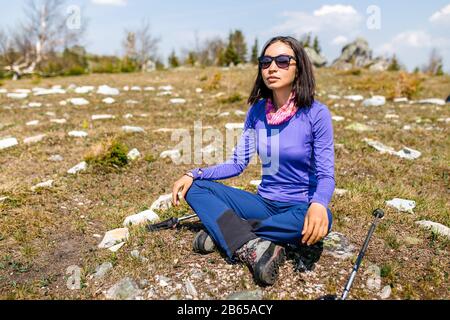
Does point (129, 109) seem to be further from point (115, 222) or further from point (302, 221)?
point (302, 221)

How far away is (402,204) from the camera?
4.19 metres

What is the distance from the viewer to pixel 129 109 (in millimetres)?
11141

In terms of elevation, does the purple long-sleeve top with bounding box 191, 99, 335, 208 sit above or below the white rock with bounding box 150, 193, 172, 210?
above

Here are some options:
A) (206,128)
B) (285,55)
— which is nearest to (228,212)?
(285,55)

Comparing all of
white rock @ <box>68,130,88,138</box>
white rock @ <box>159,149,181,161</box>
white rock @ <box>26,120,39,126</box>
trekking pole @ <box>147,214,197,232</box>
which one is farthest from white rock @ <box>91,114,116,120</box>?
trekking pole @ <box>147,214,197,232</box>

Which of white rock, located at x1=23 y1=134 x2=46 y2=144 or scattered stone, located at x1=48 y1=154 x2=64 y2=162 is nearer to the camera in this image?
scattered stone, located at x1=48 y1=154 x2=64 y2=162

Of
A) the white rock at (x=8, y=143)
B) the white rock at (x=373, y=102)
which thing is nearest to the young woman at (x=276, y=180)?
the white rock at (x=8, y=143)

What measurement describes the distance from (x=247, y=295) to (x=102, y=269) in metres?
1.29

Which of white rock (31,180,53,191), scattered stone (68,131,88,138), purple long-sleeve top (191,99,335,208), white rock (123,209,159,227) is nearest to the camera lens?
purple long-sleeve top (191,99,335,208)

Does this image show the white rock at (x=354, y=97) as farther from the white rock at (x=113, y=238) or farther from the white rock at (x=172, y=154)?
the white rock at (x=113, y=238)

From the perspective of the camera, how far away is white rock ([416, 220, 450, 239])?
351 cm

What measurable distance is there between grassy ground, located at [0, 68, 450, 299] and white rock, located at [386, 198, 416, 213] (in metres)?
0.09

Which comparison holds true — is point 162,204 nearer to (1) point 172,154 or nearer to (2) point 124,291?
(2) point 124,291

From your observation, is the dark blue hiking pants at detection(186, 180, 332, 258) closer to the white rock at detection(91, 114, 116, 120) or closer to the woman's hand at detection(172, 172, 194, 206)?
the woman's hand at detection(172, 172, 194, 206)
